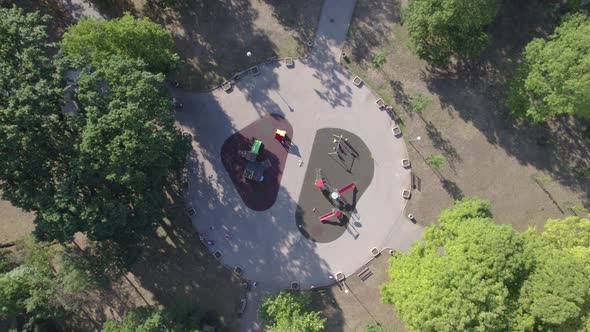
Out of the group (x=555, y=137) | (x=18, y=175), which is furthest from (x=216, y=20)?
(x=555, y=137)

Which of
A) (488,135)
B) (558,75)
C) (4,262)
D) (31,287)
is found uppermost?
(4,262)

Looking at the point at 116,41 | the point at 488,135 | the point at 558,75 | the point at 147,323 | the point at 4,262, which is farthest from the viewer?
the point at 488,135

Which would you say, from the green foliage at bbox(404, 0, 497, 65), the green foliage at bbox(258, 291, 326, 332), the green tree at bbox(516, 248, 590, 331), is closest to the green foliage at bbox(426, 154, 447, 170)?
the green foliage at bbox(404, 0, 497, 65)

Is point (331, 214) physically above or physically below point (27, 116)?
below

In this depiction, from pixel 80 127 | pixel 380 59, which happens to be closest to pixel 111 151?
pixel 80 127

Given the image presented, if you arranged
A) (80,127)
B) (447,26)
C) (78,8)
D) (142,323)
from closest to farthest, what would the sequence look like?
1. (80,127)
2. (142,323)
3. (447,26)
4. (78,8)

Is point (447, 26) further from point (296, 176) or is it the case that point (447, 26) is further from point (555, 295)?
point (555, 295)

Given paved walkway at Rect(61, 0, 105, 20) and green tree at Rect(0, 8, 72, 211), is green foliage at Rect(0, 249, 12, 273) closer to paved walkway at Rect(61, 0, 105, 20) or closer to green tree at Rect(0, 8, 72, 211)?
green tree at Rect(0, 8, 72, 211)
